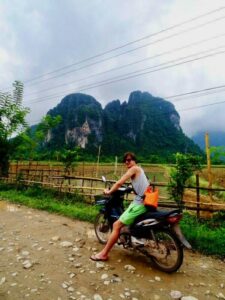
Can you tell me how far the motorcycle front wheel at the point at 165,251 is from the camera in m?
3.96

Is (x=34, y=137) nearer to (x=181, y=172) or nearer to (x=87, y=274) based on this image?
(x=181, y=172)

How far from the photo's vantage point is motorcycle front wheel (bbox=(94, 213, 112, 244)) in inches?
205

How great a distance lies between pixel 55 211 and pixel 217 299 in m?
5.73

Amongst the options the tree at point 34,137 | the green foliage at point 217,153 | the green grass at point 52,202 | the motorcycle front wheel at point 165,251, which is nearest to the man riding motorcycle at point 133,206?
the motorcycle front wheel at point 165,251

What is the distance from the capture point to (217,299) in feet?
11.1

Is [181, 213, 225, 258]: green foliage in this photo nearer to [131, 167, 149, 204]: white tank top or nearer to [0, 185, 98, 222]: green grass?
[131, 167, 149, 204]: white tank top

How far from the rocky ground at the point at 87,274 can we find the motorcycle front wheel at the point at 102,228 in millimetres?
166

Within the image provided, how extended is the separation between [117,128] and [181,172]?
81333 millimetres

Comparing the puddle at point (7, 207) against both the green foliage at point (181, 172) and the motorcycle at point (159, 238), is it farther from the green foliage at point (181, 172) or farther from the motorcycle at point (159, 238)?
the motorcycle at point (159, 238)

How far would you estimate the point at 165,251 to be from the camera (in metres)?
4.11

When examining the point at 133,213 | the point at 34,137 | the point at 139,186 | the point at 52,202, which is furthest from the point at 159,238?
the point at 34,137

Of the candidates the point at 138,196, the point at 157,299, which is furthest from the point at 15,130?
the point at 157,299

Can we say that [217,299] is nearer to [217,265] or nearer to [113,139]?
[217,265]

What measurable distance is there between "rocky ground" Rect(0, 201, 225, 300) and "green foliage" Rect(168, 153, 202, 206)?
247 cm
